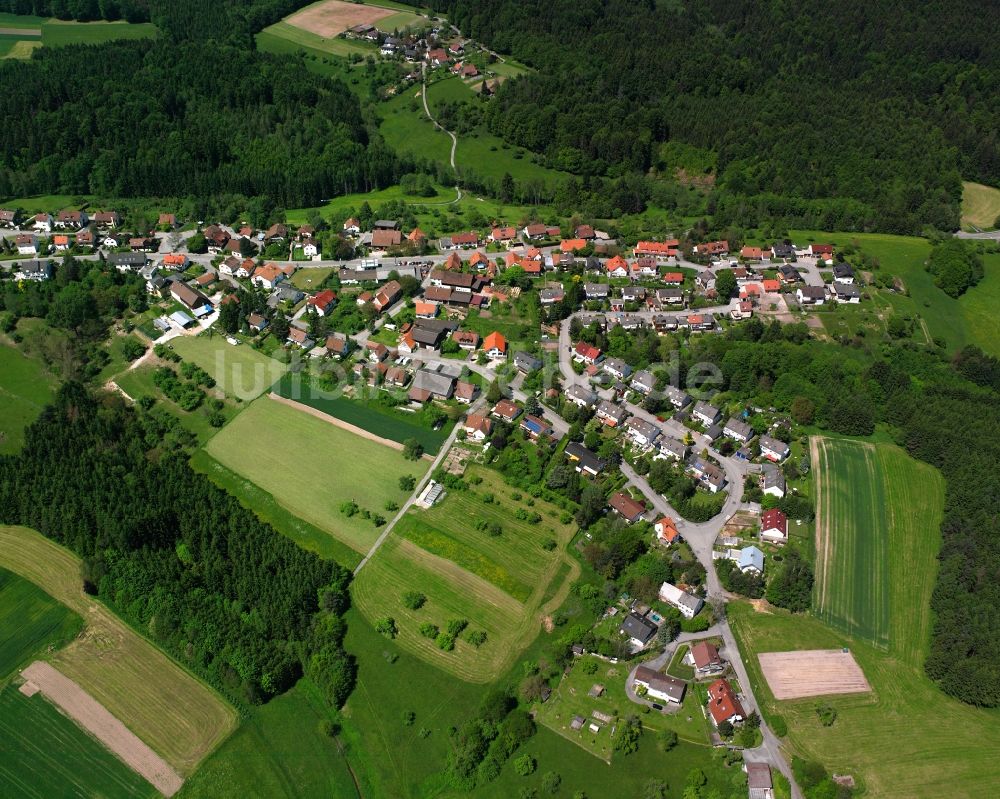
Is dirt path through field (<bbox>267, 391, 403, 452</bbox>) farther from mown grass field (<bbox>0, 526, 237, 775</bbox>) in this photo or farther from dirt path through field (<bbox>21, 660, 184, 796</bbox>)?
dirt path through field (<bbox>21, 660, 184, 796</bbox>)

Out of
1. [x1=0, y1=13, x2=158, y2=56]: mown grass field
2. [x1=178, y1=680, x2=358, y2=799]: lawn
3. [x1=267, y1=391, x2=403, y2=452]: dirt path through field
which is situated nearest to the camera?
[x1=178, y1=680, x2=358, y2=799]: lawn

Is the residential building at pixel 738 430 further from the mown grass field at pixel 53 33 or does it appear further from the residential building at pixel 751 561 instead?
the mown grass field at pixel 53 33

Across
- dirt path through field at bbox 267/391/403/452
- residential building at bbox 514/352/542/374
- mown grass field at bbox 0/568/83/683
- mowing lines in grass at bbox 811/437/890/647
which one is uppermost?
residential building at bbox 514/352/542/374

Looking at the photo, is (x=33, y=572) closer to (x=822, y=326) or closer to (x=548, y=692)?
(x=548, y=692)

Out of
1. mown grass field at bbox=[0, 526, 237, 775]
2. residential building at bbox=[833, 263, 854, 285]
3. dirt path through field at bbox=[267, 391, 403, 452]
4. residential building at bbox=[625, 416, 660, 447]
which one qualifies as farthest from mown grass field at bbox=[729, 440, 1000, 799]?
mown grass field at bbox=[0, 526, 237, 775]

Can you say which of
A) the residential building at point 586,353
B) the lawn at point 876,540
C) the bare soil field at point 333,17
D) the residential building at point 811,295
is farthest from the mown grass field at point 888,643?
the bare soil field at point 333,17

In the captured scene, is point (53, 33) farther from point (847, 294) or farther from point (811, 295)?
point (847, 294)

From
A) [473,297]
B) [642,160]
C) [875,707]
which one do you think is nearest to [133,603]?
[473,297]
